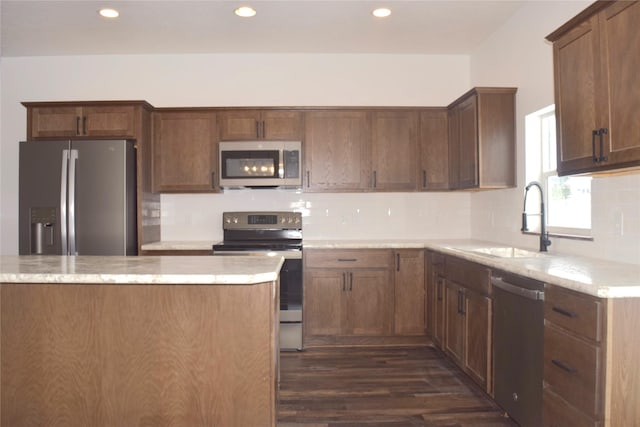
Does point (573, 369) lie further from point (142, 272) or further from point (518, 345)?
point (142, 272)

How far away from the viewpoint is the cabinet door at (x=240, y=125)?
13.4 ft

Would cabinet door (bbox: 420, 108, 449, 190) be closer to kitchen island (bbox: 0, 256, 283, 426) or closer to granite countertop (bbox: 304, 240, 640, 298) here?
granite countertop (bbox: 304, 240, 640, 298)

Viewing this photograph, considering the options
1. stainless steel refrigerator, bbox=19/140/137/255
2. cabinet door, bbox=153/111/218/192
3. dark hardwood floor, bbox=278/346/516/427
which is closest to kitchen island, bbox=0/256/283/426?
dark hardwood floor, bbox=278/346/516/427

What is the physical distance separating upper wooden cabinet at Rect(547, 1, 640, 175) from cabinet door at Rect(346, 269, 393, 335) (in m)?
1.89

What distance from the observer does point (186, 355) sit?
1.93 meters

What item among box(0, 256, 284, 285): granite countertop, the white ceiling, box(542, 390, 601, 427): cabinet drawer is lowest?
box(542, 390, 601, 427): cabinet drawer

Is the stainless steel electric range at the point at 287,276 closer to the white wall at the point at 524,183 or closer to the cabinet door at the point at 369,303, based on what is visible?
the cabinet door at the point at 369,303

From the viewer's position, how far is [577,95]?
2.20 meters

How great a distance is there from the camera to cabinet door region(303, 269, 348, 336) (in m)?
3.85

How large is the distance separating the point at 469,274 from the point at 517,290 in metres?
0.67

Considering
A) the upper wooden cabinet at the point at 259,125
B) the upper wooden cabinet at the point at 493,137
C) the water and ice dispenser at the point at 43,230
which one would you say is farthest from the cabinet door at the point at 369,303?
the water and ice dispenser at the point at 43,230

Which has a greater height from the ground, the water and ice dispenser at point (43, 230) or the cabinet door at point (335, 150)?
the cabinet door at point (335, 150)

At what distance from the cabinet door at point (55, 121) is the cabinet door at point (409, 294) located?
3048 mm

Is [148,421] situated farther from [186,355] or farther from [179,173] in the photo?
[179,173]
